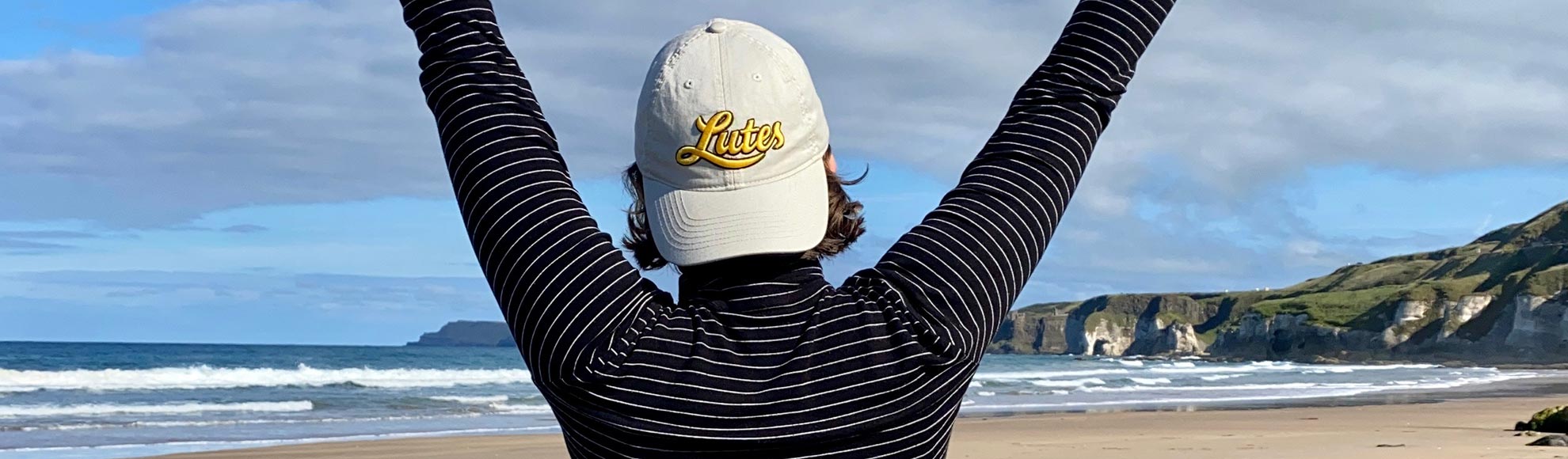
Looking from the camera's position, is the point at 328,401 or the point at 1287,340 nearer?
the point at 328,401

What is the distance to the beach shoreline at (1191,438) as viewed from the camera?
11.2 m

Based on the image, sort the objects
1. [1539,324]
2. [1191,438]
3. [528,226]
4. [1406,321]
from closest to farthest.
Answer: [528,226], [1191,438], [1539,324], [1406,321]

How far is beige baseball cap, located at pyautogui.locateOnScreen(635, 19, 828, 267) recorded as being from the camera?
98cm

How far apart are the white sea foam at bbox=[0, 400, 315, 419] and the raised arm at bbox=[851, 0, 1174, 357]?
17.0 metres

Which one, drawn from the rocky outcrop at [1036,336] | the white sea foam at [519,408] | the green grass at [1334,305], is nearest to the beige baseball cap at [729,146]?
the white sea foam at [519,408]

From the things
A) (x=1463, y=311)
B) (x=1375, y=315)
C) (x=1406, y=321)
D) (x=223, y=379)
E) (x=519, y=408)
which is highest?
(x=1375, y=315)

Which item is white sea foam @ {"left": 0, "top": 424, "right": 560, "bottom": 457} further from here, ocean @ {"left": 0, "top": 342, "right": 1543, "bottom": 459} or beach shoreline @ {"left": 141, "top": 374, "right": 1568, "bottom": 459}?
beach shoreline @ {"left": 141, "top": 374, "right": 1568, "bottom": 459}

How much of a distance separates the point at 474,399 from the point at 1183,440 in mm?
11761

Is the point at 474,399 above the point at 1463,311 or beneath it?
beneath

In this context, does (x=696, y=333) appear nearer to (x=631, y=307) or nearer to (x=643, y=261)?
(x=631, y=307)

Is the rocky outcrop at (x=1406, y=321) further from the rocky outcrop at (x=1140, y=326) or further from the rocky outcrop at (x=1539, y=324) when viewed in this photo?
the rocky outcrop at (x=1140, y=326)

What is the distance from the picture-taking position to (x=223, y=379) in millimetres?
26812

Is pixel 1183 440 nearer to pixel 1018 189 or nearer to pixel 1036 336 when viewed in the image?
pixel 1018 189

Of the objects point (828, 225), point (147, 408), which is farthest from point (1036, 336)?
point (828, 225)
